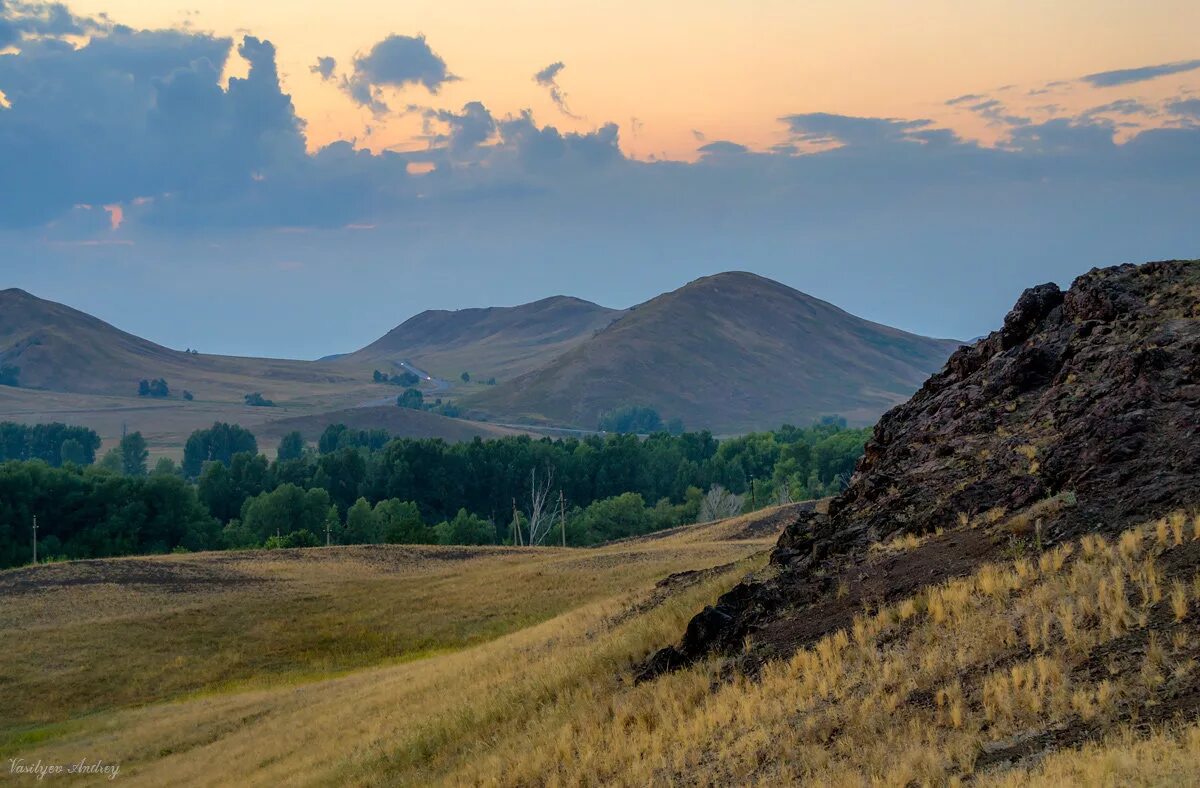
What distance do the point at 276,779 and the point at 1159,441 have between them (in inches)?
706

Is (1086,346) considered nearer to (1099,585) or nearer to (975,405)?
(975,405)

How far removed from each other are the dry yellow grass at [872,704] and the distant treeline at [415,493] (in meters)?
81.7

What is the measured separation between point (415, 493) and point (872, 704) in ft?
415

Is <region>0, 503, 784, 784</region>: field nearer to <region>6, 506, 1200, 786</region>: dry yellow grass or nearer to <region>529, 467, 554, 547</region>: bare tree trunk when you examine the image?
<region>6, 506, 1200, 786</region>: dry yellow grass

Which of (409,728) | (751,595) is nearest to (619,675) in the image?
(751,595)

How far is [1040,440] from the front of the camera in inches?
732

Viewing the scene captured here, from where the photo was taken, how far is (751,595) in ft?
60.0

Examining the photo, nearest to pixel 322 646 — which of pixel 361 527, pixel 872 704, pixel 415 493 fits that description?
pixel 872 704

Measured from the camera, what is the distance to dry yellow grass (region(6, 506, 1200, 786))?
33.9 ft

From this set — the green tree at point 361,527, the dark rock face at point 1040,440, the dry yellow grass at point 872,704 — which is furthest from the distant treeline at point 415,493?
the dark rock face at point 1040,440

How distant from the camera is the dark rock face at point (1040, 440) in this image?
52.4ft

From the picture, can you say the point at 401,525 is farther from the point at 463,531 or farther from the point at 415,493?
the point at 415,493

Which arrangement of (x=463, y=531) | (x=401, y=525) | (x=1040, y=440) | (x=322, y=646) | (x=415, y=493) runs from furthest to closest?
(x=415, y=493), (x=463, y=531), (x=401, y=525), (x=322, y=646), (x=1040, y=440)

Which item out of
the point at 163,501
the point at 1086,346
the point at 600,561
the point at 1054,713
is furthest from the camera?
the point at 163,501
